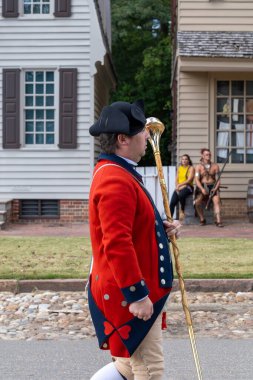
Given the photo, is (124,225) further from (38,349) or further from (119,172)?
(38,349)

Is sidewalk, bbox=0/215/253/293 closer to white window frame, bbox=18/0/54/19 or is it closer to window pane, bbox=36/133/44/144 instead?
window pane, bbox=36/133/44/144

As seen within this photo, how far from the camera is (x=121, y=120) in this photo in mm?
4008

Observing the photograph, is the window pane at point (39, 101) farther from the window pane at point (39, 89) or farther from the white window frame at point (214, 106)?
the white window frame at point (214, 106)

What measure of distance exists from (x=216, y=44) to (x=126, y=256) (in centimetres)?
1392

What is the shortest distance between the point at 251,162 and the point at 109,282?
14.4m

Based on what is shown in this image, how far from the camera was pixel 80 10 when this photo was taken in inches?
714

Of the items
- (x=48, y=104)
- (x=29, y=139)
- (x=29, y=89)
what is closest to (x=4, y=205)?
(x=29, y=139)

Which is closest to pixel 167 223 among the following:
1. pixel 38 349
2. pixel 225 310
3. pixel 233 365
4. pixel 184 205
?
pixel 233 365

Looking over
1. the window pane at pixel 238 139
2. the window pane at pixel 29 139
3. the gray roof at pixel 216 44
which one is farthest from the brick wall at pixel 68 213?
the gray roof at pixel 216 44

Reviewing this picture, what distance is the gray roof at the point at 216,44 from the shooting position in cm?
1677

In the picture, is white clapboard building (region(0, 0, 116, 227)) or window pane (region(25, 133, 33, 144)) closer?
white clapboard building (region(0, 0, 116, 227))

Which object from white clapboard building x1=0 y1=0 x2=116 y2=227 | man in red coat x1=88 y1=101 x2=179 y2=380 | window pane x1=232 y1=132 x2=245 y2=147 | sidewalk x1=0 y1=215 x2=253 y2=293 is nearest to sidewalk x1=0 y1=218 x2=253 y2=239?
sidewalk x1=0 y1=215 x2=253 y2=293

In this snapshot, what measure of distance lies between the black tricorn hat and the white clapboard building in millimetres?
14046

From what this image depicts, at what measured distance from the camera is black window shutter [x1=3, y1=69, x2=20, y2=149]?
59.7 ft
